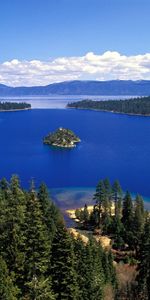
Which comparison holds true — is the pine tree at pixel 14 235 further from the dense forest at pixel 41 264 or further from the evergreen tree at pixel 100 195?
the evergreen tree at pixel 100 195

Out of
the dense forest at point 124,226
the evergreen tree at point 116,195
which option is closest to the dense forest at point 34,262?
the dense forest at point 124,226

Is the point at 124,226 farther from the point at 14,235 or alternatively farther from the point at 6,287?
the point at 6,287

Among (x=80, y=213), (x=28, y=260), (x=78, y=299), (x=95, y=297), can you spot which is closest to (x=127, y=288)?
(x=95, y=297)

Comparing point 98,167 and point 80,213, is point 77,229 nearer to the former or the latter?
point 80,213

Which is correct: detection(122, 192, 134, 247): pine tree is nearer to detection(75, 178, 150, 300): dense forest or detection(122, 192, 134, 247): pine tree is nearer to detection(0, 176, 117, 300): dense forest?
detection(75, 178, 150, 300): dense forest

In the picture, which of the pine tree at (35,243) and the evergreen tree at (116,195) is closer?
the pine tree at (35,243)

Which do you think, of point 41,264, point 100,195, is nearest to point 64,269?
point 41,264

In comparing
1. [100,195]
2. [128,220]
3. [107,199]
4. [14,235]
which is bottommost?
[128,220]

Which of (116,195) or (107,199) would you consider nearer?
(107,199)

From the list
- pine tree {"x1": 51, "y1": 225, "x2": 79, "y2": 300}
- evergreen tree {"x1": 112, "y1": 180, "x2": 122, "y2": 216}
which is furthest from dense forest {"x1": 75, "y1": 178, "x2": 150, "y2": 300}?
pine tree {"x1": 51, "y1": 225, "x2": 79, "y2": 300}
